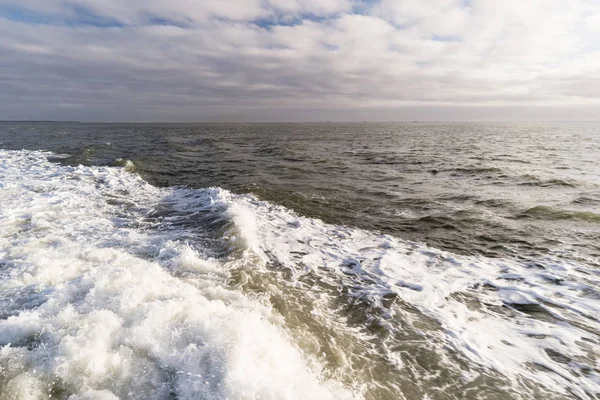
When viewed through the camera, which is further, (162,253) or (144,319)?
(162,253)

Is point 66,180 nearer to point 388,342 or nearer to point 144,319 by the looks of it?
point 144,319

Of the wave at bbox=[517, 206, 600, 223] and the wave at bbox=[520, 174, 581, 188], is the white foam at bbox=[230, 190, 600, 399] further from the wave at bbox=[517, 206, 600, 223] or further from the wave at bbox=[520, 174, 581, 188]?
the wave at bbox=[520, 174, 581, 188]

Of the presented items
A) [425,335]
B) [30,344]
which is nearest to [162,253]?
[30,344]

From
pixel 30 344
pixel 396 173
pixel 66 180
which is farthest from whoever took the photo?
pixel 396 173

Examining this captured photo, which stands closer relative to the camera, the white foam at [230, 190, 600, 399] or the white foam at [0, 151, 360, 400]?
the white foam at [0, 151, 360, 400]

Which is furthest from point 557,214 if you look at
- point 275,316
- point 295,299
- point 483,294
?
point 275,316

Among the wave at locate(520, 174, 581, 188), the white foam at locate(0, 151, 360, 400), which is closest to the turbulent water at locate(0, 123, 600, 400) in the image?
the white foam at locate(0, 151, 360, 400)
